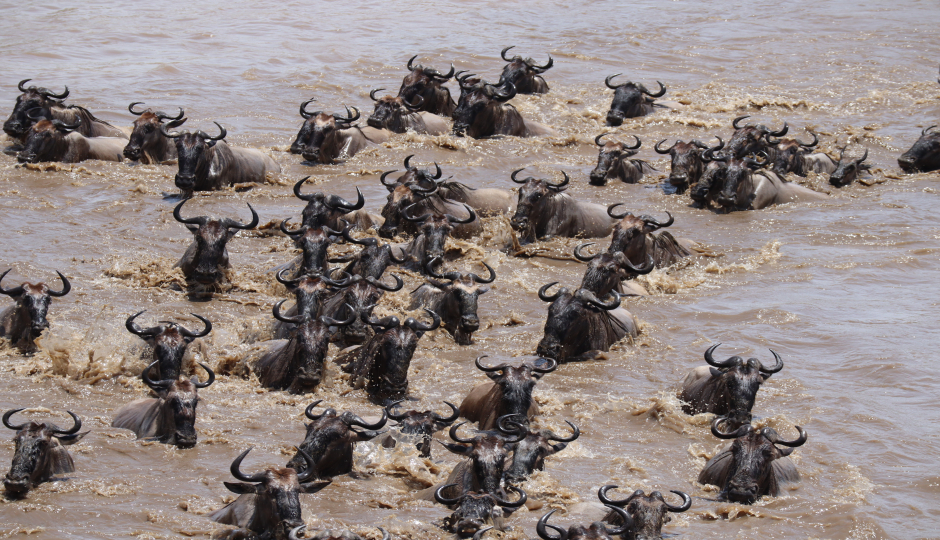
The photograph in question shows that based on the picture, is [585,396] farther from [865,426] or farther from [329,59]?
[329,59]

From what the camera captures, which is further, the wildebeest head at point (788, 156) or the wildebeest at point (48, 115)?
the wildebeest head at point (788, 156)

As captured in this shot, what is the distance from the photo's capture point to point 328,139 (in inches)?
786

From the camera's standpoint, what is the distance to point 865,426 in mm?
11016

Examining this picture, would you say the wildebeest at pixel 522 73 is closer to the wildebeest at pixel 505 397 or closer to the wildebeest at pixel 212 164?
the wildebeest at pixel 212 164

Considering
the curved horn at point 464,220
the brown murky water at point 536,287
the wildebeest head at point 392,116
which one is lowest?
the brown murky water at point 536,287

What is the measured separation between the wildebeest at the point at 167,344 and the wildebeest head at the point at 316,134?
8.94 metres

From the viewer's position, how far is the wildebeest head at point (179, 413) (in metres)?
9.75

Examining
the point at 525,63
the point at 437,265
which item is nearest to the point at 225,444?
the point at 437,265

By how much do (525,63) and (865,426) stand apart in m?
15.8

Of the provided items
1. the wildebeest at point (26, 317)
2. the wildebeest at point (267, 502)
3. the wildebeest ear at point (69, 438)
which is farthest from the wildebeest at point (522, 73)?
the wildebeest at point (267, 502)

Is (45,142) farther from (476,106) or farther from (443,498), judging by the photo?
(443,498)

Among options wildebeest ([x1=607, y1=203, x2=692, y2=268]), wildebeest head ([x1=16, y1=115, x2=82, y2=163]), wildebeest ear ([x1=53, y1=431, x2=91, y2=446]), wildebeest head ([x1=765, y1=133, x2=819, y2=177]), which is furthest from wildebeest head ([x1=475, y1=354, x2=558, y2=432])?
wildebeest head ([x1=16, y1=115, x2=82, y2=163])

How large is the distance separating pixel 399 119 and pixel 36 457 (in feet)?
45.6

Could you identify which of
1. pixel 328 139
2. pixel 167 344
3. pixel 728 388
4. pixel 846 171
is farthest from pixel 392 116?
pixel 728 388
